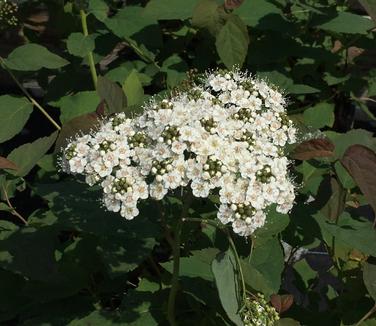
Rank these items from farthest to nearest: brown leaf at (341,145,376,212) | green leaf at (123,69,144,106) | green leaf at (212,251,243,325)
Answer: green leaf at (123,69,144,106), brown leaf at (341,145,376,212), green leaf at (212,251,243,325)

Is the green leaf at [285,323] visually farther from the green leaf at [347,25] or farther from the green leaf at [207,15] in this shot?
the green leaf at [347,25]

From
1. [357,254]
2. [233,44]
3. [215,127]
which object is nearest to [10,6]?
[233,44]

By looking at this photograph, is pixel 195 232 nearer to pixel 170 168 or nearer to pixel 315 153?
pixel 315 153

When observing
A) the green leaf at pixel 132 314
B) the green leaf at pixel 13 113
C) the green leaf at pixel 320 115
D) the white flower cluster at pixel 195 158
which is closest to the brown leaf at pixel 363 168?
the white flower cluster at pixel 195 158

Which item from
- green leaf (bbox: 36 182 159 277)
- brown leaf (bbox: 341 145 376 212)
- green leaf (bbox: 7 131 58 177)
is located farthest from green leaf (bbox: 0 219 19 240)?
brown leaf (bbox: 341 145 376 212)

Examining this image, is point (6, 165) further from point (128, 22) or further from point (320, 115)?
point (320, 115)

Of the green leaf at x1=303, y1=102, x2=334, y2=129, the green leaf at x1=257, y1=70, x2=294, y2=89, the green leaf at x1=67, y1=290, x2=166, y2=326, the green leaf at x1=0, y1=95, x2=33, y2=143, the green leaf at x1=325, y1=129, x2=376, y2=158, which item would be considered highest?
the green leaf at x1=325, y1=129, x2=376, y2=158

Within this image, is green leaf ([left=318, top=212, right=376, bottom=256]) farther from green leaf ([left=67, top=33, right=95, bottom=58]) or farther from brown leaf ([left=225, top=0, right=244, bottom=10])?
green leaf ([left=67, top=33, right=95, bottom=58])
